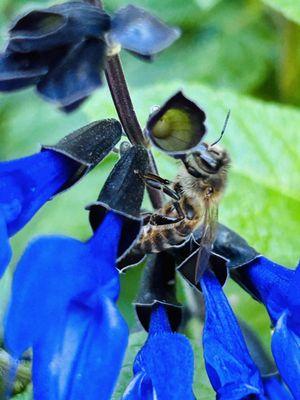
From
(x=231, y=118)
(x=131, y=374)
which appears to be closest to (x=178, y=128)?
(x=131, y=374)

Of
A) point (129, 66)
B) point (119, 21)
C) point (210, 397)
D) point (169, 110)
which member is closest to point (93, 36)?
point (119, 21)

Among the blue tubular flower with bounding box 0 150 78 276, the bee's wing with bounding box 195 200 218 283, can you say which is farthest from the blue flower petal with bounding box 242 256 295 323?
the blue tubular flower with bounding box 0 150 78 276

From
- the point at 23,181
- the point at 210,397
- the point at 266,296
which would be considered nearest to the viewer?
the point at 23,181

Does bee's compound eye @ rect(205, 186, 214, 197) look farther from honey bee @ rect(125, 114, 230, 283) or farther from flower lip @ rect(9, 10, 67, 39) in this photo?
flower lip @ rect(9, 10, 67, 39)

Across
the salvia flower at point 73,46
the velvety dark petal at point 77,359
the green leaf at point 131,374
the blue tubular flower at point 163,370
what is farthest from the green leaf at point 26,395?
the salvia flower at point 73,46

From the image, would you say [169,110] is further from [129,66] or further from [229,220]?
[129,66]

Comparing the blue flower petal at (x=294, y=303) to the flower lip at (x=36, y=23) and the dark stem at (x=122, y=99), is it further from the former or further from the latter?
the flower lip at (x=36, y=23)

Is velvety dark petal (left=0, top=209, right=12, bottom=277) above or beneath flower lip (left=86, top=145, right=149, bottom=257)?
above
